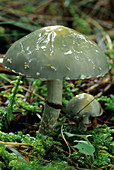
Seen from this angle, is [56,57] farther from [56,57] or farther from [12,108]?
[12,108]

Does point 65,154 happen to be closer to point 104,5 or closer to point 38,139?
point 38,139

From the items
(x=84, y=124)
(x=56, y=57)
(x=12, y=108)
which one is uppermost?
(x=56, y=57)

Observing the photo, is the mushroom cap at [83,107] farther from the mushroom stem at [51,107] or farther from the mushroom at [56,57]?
the mushroom at [56,57]

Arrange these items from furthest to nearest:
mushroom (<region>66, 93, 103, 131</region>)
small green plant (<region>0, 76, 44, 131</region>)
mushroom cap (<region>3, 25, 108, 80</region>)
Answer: mushroom (<region>66, 93, 103, 131</region>) < small green plant (<region>0, 76, 44, 131</region>) < mushroom cap (<region>3, 25, 108, 80</region>)

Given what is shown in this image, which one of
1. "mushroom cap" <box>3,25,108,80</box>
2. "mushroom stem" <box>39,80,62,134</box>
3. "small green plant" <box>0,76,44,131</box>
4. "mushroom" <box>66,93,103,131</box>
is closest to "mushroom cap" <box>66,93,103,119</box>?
"mushroom" <box>66,93,103,131</box>

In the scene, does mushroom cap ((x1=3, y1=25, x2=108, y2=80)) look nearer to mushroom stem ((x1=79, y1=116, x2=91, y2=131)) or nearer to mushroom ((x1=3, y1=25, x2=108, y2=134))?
mushroom ((x1=3, y1=25, x2=108, y2=134))

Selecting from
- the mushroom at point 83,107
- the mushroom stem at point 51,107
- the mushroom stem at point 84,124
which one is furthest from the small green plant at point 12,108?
the mushroom stem at point 84,124

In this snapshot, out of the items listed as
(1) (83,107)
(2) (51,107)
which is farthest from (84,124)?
(2) (51,107)
